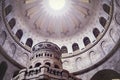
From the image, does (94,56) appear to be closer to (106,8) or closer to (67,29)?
(106,8)

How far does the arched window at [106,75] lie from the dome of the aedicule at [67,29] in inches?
33.9

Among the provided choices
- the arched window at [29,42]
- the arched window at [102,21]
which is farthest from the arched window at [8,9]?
the arched window at [102,21]

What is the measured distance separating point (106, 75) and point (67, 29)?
982 centimetres

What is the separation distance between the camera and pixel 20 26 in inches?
990

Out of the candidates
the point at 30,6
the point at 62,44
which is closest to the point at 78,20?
the point at 62,44

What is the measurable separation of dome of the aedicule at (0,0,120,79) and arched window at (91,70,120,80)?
86 cm

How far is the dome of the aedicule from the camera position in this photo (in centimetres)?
2136

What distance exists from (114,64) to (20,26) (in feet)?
41.5

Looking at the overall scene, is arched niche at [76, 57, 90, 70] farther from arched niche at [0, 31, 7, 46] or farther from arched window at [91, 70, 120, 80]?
arched niche at [0, 31, 7, 46]

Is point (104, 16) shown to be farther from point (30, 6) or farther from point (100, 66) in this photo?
point (30, 6)

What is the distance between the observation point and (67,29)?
92.7 feet

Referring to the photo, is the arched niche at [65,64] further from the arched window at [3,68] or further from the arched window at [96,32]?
the arched window at [3,68]

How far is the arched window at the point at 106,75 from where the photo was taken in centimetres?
2019

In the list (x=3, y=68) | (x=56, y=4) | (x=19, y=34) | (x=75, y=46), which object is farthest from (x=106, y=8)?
(x=3, y=68)
